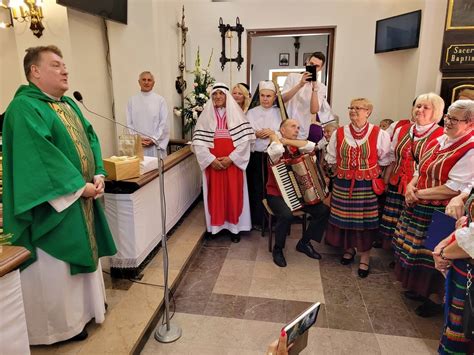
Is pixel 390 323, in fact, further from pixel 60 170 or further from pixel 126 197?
pixel 60 170

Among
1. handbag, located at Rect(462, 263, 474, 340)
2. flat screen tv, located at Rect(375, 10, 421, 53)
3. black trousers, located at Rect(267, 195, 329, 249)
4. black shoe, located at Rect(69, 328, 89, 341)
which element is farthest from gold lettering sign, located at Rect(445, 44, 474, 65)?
black shoe, located at Rect(69, 328, 89, 341)

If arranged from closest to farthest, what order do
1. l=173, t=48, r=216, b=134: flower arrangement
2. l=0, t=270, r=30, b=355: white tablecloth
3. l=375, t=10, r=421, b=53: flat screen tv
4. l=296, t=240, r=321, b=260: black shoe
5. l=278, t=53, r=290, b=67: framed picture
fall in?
l=0, t=270, r=30, b=355: white tablecloth, l=296, t=240, r=321, b=260: black shoe, l=375, t=10, r=421, b=53: flat screen tv, l=173, t=48, r=216, b=134: flower arrangement, l=278, t=53, r=290, b=67: framed picture

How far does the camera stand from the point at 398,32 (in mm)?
4480

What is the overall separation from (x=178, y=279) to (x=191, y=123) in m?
2.43

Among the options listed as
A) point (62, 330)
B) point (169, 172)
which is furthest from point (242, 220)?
point (62, 330)

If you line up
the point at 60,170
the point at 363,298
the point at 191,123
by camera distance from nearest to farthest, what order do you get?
1. the point at 60,170
2. the point at 363,298
3. the point at 191,123

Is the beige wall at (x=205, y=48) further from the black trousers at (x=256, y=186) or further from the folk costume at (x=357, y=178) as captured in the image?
the folk costume at (x=357, y=178)

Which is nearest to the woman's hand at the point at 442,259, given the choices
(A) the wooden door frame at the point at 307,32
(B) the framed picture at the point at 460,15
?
(B) the framed picture at the point at 460,15

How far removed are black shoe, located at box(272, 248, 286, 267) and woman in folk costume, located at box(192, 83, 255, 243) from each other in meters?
0.55

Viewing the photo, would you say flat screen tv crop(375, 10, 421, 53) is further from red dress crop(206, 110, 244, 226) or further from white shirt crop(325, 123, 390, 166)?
red dress crop(206, 110, 244, 226)

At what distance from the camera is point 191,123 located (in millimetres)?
4699

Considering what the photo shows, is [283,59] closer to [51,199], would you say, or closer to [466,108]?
[466,108]

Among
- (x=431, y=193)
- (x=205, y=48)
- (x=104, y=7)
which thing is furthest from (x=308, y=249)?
(x=205, y=48)

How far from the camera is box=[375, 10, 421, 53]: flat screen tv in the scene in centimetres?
426
